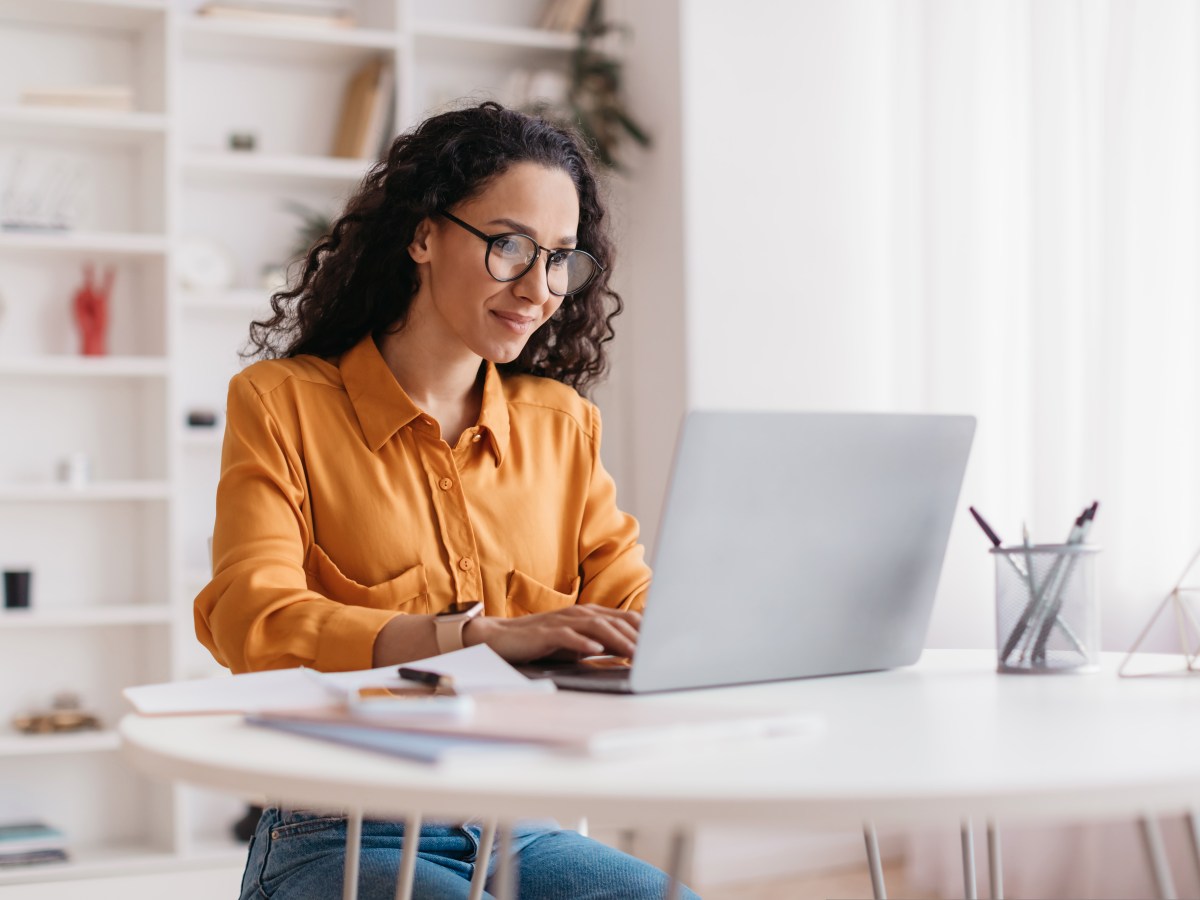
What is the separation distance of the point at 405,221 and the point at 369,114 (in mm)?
2079

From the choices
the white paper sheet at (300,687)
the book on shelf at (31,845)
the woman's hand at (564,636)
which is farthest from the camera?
the book on shelf at (31,845)

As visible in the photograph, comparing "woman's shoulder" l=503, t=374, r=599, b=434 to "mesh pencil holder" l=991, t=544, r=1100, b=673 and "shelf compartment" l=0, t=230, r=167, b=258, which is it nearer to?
"mesh pencil holder" l=991, t=544, r=1100, b=673

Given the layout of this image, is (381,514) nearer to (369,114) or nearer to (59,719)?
(59,719)

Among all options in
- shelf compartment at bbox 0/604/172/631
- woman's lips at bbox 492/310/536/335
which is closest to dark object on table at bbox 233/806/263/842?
shelf compartment at bbox 0/604/172/631

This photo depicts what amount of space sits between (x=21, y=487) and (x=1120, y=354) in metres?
2.48

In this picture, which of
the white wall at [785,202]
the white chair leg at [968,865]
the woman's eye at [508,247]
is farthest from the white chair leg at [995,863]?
the white wall at [785,202]

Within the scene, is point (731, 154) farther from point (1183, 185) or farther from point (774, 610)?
point (774, 610)

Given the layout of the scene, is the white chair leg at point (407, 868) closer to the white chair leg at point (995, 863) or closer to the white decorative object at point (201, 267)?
the white chair leg at point (995, 863)

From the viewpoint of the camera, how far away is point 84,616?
331 centimetres

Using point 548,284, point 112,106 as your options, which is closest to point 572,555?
point 548,284

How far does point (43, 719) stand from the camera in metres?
3.33

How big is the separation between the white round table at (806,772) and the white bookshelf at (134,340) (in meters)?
2.60

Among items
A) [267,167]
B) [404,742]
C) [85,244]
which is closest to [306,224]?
[267,167]

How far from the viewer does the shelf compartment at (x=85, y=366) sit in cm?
327
